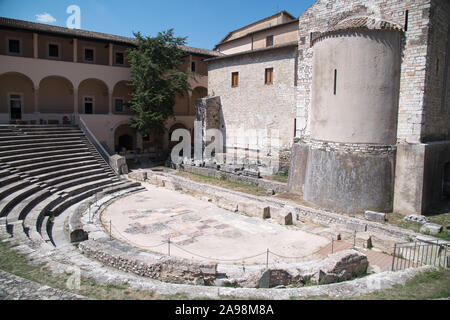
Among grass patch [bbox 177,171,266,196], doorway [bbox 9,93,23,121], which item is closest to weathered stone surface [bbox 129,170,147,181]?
grass patch [bbox 177,171,266,196]

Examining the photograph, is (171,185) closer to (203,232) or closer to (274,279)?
(203,232)

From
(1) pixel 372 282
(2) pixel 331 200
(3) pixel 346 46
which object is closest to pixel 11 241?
(1) pixel 372 282

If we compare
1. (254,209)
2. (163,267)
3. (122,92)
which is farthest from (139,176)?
(163,267)

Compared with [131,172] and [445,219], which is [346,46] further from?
[131,172]

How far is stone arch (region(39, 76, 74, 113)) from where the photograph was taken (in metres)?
25.2

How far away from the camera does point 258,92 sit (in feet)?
78.6

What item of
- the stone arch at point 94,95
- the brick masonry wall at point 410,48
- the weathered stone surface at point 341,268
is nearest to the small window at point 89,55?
the stone arch at point 94,95

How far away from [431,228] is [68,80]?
25.0 metres

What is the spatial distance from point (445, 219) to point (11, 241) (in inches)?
607

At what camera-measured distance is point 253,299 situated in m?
6.41

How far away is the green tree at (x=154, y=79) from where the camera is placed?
24.9m

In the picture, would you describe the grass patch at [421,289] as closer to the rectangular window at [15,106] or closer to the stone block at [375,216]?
the stone block at [375,216]

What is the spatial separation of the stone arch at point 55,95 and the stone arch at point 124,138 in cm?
422

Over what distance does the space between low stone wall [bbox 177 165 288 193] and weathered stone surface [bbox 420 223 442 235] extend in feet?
22.8
